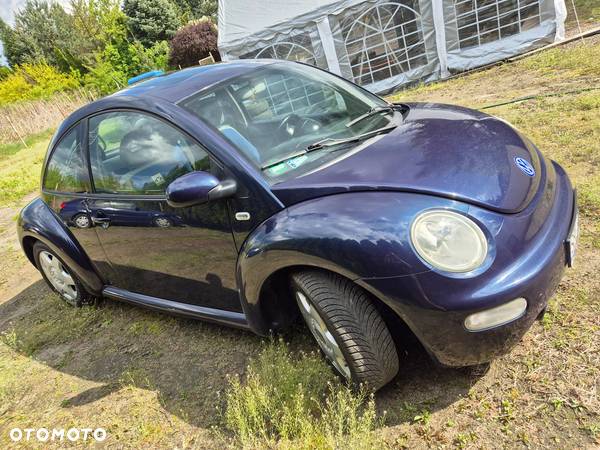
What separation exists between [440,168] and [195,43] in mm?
25844

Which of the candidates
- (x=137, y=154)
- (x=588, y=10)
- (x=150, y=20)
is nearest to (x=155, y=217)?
(x=137, y=154)

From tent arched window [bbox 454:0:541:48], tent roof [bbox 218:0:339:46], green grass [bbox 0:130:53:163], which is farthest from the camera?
green grass [bbox 0:130:53:163]

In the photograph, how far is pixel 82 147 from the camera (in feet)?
10.6

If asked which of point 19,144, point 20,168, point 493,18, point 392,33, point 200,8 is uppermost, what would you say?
point 200,8

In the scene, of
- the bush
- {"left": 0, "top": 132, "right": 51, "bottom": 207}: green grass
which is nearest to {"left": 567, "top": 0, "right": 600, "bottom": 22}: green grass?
{"left": 0, "top": 132, "right": 51, "bottom": 207}: green grass

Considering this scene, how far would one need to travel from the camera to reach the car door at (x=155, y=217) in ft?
8.16

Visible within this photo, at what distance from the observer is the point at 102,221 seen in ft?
10.1

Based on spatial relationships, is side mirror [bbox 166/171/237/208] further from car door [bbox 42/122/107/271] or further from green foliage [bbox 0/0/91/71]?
green foliage [bbox 0/0/91/71]

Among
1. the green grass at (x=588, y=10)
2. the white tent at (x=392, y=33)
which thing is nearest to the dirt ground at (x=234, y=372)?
the white tent at (x=392, y=33)

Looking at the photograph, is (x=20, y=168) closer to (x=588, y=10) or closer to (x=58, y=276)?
(x=58, y=276)

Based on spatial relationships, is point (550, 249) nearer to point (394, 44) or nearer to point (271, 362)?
point (271, 362)

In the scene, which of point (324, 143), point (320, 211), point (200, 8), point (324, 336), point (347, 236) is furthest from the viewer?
point (200, 8)

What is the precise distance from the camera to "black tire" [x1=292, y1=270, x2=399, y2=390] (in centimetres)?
197

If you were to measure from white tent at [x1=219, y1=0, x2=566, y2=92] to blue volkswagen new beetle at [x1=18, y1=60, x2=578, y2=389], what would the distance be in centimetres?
798
